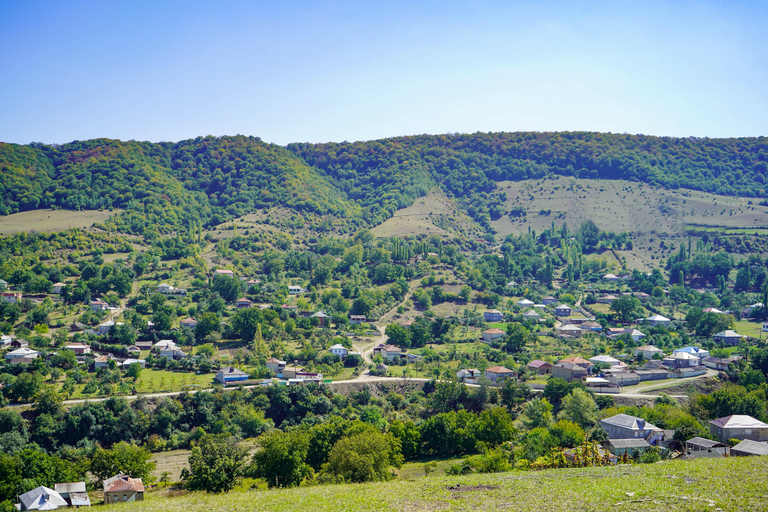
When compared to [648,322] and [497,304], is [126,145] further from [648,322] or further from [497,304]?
[648,322]

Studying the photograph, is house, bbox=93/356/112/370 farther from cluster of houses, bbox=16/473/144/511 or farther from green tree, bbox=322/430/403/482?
green tree, bbox=322/430/403/482

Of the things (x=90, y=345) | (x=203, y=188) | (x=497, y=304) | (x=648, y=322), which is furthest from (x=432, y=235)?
(x=90, y=345)

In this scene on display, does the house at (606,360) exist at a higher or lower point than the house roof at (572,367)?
lower

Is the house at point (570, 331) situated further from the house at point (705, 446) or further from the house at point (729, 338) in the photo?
the house at point (705, 446)

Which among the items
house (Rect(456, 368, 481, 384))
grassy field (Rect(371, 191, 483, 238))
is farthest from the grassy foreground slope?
grassy field (Rect(371, 191, 483, 238))

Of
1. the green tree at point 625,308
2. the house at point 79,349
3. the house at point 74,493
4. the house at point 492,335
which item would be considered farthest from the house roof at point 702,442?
the house at point 79,349

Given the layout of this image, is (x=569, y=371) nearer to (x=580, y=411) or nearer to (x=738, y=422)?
(x=580, y=411)

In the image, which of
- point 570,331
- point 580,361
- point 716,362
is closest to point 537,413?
point 580,361

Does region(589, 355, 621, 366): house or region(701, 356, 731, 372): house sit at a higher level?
region(589, 355, 621, 366): house
